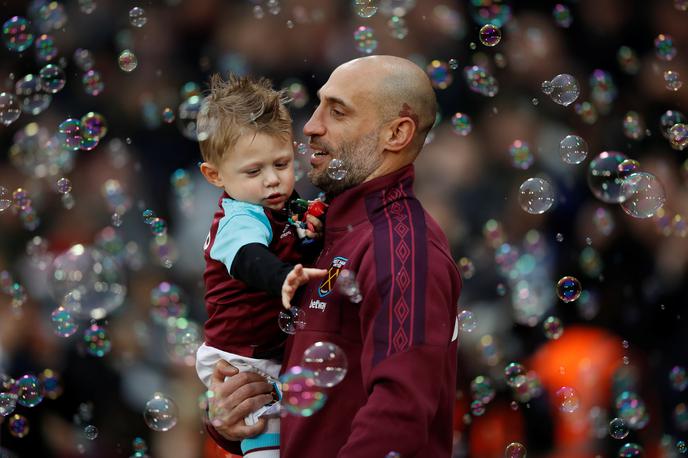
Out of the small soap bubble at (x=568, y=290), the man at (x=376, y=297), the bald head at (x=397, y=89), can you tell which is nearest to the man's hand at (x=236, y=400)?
the man at (x=376, y=297)

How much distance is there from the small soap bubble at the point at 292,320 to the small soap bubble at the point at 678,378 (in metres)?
2.59

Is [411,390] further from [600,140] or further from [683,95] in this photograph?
[683,95]

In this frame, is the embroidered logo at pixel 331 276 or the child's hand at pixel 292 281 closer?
the child's hand at pixel 292 281

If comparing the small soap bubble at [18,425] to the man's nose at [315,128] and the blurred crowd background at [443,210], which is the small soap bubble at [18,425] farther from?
the man's nose at [315,128]

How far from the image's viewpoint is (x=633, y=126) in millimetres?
5094

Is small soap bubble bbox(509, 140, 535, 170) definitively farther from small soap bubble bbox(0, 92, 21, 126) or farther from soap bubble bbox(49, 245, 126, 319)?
small soap bubble bbox(0, 92, 21, 126)

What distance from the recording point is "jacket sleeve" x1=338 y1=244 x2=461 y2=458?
2172 millimetres

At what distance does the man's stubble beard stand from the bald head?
10 cm

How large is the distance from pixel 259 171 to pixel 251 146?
0.08 metres

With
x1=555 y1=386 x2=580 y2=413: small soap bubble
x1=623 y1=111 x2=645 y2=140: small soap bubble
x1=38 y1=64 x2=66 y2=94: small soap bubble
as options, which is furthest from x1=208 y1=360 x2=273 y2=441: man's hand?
x1=623 y1=111 x2=645 y2=140: small soap bubble

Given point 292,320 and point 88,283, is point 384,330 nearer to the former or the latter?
point 292,320

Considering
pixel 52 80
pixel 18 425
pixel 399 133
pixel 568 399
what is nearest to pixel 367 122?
pixel 399 133

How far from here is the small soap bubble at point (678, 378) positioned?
4.41m

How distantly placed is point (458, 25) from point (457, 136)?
29.0 inches
